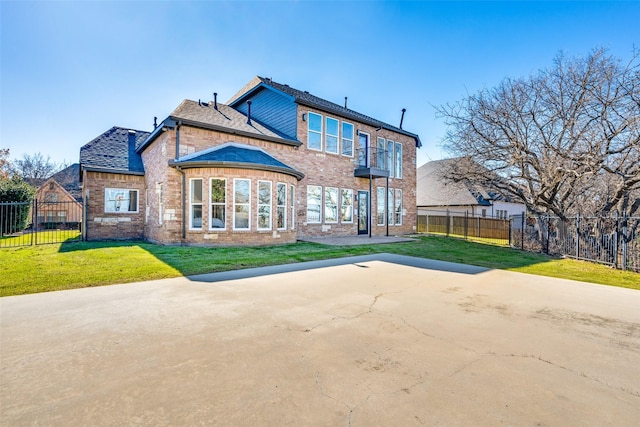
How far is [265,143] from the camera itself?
14.7 meters

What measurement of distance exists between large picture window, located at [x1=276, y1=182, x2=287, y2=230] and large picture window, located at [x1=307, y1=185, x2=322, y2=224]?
2.66 m

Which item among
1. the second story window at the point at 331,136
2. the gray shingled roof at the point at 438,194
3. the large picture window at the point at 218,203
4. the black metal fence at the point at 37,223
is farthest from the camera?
the gray shingled roof at the point at 438,194

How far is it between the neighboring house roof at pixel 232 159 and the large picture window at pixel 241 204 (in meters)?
0.77

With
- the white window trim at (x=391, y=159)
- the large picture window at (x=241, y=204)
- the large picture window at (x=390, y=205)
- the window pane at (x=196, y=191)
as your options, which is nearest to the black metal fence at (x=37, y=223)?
the window pane at (x=196, y=191)

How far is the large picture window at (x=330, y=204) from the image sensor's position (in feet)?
54.7

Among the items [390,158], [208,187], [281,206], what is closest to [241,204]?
[208,187]

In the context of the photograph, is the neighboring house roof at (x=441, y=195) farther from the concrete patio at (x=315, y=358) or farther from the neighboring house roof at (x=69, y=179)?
the neighboring house roof at (x=69, y=179)

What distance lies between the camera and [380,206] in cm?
1938

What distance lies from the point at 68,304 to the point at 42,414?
3296 mm

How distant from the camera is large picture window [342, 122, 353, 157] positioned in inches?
691

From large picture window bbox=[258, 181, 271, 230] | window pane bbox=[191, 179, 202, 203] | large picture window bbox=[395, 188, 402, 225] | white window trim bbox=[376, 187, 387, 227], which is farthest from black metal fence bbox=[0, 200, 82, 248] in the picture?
large picture window bbox=[395, 188, 402, 225]

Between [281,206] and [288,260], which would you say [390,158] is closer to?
[281,206]

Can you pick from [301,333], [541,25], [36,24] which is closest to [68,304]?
[301,333]

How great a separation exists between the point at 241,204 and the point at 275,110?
23.5 feet
